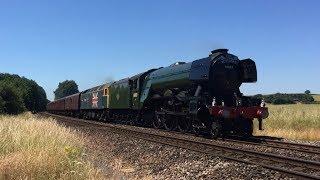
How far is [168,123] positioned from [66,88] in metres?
149

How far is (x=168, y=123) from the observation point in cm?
2239

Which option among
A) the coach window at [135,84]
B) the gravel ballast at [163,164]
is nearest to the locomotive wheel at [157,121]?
the coach window at [135,84]

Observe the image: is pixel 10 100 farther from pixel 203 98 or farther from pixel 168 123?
pixel 203 98

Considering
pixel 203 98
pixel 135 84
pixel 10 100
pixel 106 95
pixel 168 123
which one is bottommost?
pixel 168 123

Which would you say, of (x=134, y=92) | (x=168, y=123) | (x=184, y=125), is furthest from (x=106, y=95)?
(x=184, y=125)

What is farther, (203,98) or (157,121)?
(157,121)

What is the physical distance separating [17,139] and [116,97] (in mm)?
19293

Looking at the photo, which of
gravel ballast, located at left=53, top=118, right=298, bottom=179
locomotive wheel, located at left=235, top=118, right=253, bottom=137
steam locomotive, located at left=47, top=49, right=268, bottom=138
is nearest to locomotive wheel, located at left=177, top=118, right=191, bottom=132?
steam locomotive, located at left=47, top=49, right=268, bottom=138

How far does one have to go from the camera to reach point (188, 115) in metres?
19.2

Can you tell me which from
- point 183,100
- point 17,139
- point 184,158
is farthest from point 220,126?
point 17,139

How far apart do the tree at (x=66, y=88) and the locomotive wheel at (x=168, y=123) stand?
14651cm

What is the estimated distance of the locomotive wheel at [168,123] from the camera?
71.8 ft

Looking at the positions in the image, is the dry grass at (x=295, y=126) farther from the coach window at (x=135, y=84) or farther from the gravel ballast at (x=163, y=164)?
the coach window at (x=135, y=84)

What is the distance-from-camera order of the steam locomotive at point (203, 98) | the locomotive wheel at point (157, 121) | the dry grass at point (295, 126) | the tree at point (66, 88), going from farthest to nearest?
the tree at point (66, 88), the locomotive wheel at point (157, 121), the dry grass at point (295, 126), the steam locomotive at point (203, 98)
